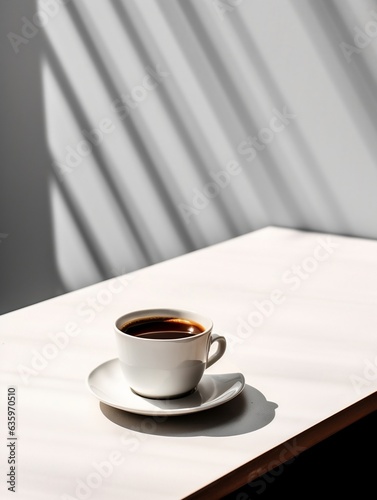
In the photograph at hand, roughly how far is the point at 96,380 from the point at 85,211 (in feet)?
4.19

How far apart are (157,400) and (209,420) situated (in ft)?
0.23

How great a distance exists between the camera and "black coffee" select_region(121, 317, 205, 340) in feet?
3.32

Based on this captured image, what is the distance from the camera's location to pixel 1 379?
1063 mm

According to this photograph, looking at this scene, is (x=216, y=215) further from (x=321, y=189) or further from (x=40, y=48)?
(x=40, y=48)

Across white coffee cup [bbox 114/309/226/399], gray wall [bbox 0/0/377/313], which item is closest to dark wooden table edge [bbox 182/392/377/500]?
white coffee cup [bbox 114/309/226/399]

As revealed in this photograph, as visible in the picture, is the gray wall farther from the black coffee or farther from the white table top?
the black coffee

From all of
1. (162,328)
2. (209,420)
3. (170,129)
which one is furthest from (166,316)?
(170,129)

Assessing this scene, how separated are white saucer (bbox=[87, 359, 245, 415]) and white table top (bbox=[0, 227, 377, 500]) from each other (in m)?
0.02

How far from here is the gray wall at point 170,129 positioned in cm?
180

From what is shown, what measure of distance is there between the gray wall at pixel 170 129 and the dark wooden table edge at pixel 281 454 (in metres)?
0.86

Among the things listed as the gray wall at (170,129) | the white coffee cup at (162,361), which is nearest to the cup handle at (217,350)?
the white coffee cup at (162,361)

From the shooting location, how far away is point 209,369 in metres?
1.10

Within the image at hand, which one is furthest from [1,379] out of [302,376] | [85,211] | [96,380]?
[85,211]

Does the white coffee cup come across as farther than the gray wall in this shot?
No
